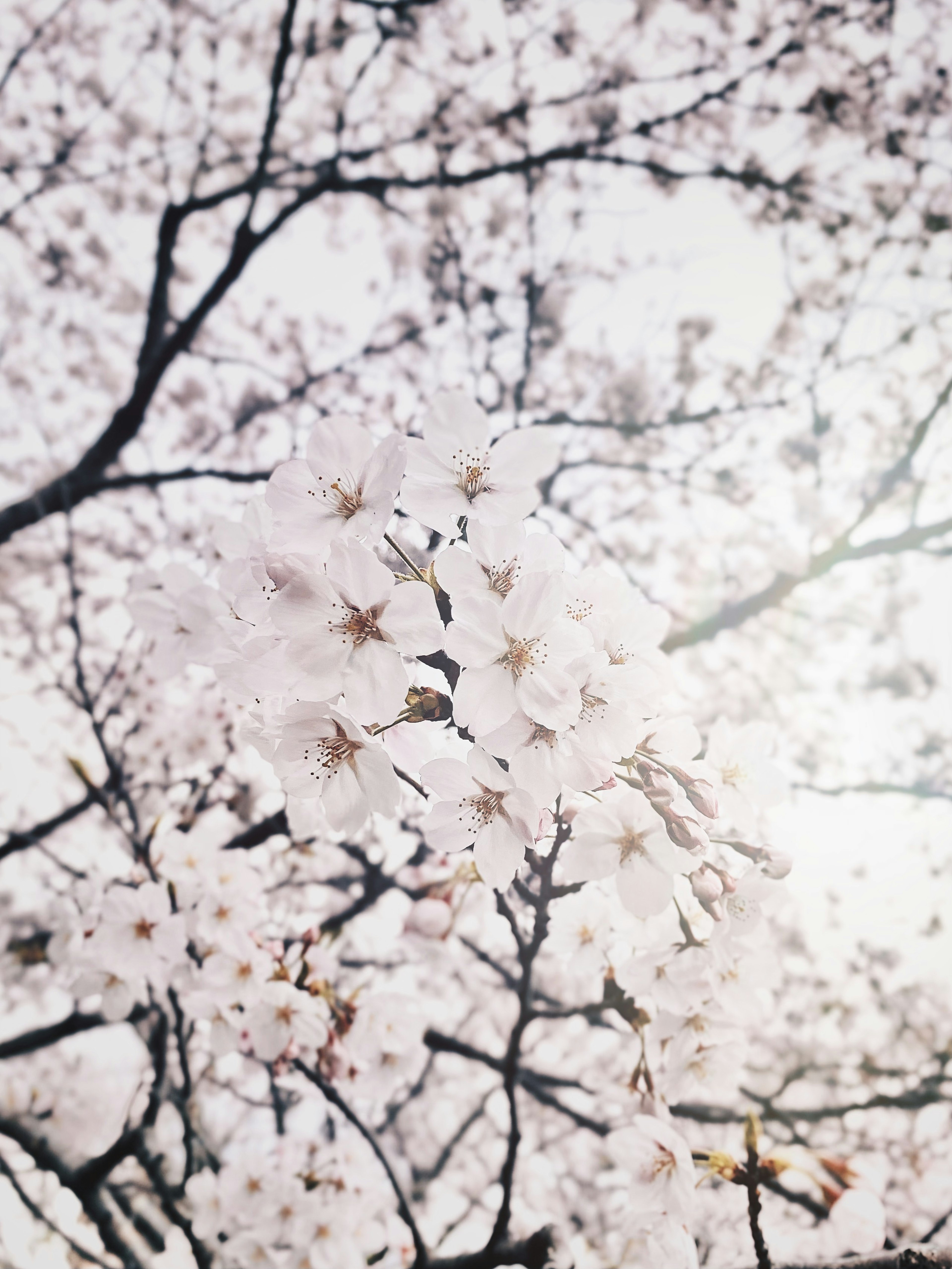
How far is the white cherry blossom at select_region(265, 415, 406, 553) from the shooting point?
0.95 meters

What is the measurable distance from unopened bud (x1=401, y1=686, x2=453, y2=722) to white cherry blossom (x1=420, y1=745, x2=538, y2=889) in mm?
80

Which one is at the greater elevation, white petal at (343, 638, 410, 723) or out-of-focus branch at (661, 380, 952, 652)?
out-of-focus branch at (661, 380, 952, 652)

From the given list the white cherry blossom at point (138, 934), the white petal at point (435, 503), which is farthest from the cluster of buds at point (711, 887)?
the white cherry blossom at point (138, 934)

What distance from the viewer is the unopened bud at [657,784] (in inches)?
38.4

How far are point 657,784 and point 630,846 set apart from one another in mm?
222

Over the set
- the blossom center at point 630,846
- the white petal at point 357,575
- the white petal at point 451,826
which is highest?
the white petal at point 357,575

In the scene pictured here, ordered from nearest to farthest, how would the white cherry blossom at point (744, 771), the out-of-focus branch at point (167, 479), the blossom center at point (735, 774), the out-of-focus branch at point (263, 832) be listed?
the white cherry blossom at point (744, 771), the blossom center at point (735, 774), the out-of-focus branch at point (263, 832), the out-of-focus branch at point (167, 479)

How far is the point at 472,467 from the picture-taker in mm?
1065

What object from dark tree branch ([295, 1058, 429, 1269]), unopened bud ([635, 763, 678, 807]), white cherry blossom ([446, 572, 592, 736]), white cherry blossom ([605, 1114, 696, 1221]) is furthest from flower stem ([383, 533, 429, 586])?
dark tree branch ([295, 1058, 429, 1269])

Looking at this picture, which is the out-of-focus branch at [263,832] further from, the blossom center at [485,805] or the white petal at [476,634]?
the white petal at [476,634]

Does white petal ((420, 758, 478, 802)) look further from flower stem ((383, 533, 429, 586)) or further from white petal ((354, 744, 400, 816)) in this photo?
flower stem ((383, 533, 429, 586))

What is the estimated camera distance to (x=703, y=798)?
1.01 meters

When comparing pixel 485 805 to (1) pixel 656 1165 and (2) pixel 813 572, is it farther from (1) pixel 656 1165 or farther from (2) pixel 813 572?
(2) pixel 813 572

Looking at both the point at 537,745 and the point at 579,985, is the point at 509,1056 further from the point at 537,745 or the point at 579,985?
the point at 579,985
